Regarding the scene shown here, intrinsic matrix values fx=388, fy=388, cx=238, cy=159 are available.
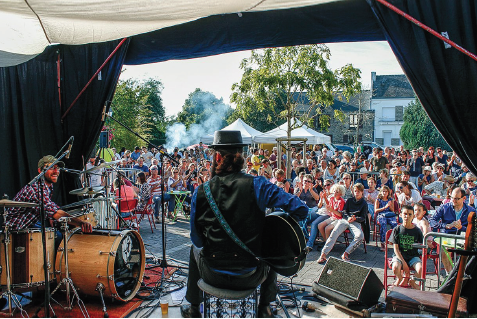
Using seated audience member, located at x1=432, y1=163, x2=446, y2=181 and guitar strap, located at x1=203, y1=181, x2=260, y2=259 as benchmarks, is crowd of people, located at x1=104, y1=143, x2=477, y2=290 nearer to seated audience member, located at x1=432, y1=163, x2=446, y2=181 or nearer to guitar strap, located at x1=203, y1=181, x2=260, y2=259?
seated audience member, located at x1=432, y1=163, x2=446, y2=181

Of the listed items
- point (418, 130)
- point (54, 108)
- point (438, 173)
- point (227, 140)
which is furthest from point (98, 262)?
point (418, 130)

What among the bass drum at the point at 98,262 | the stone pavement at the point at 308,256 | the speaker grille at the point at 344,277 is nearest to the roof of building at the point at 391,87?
the stone pavement at the point at 308,256

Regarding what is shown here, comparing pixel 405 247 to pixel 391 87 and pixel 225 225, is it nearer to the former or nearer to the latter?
pixel 225 225

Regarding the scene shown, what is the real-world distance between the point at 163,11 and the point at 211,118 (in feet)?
170

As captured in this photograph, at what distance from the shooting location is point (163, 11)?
438 centimetres

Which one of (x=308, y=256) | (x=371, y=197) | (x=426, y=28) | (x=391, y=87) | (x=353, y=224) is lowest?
(x=308, y=256)

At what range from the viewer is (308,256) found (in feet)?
23.6

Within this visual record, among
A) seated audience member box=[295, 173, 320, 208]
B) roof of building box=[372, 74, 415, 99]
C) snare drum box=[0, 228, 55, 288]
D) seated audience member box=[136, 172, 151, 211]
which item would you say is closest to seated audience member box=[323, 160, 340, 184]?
seated audience member box=[295, 173, 320, 208]

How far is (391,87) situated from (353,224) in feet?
155

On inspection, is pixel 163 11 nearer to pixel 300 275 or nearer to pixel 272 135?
pixel 300 275

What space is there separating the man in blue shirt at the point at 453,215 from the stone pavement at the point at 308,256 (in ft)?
2.46

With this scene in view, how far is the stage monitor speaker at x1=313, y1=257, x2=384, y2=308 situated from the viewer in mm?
4559

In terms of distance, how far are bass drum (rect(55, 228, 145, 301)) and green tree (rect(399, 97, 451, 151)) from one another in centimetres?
3609

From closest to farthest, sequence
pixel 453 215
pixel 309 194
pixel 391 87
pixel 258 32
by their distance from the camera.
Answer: pixel 258 32 < pixel 453 215 < pixel 309 194 < pixel 391 87
